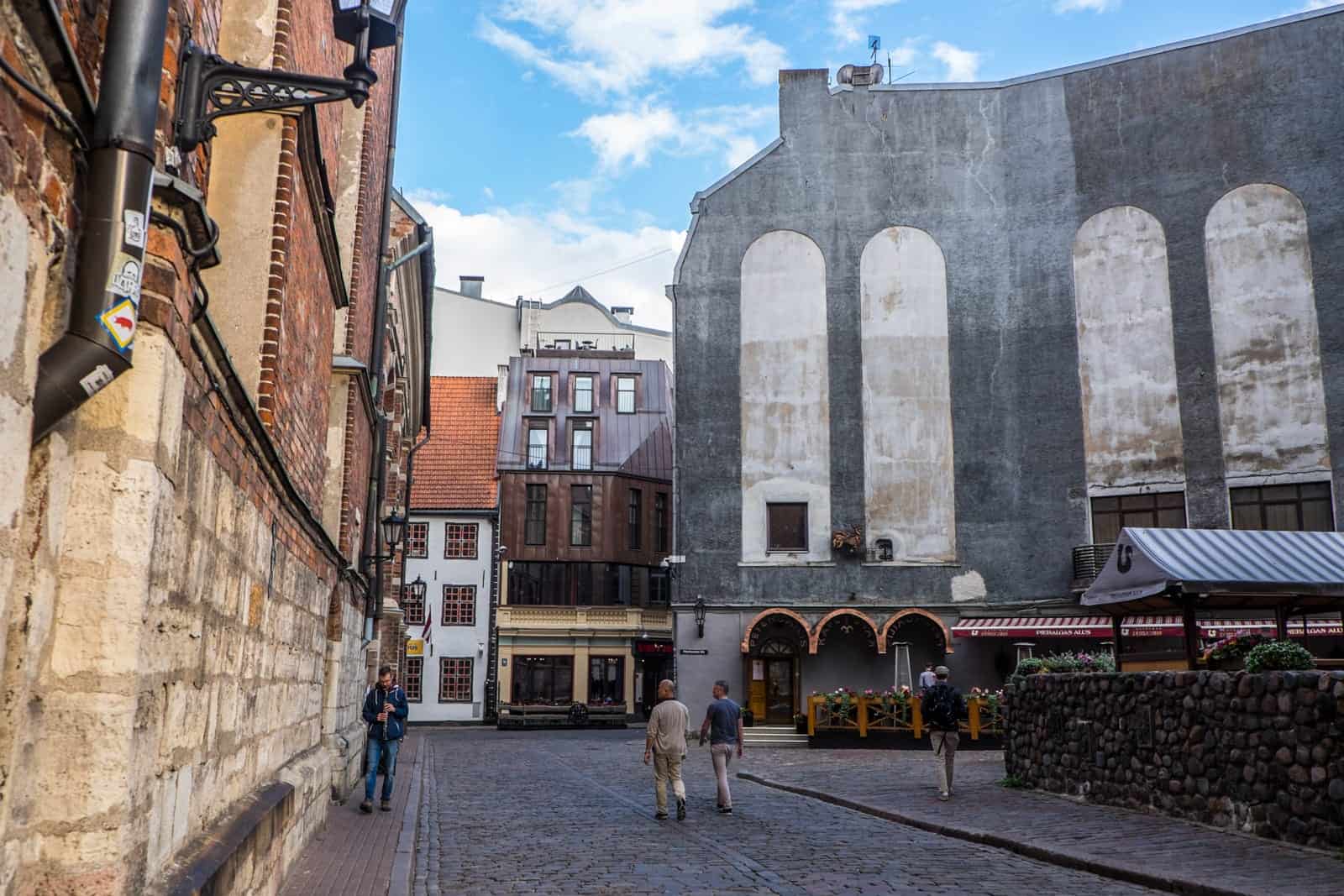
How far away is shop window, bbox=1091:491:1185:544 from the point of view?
31.1m

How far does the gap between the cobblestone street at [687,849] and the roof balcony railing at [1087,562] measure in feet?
39.3

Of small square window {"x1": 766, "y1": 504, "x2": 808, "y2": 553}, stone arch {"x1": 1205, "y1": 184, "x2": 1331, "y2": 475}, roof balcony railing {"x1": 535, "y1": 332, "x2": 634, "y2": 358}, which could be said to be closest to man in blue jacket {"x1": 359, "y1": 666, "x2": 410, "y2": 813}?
small square window {"x1": 766, "y1": 504, "x2": 808, "y2": 553}

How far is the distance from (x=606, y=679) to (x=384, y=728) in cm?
3427

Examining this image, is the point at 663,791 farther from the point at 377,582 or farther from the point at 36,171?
the point at 36,171

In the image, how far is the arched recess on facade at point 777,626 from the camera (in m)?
32.5

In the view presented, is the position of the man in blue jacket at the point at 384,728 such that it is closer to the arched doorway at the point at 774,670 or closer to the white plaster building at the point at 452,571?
the arched doorway at the point at 774,670

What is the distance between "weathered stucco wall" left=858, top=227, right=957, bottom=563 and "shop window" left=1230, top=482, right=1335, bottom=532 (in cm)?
704

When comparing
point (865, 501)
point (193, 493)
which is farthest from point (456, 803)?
point (865, 501)

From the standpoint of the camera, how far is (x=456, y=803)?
671 inches

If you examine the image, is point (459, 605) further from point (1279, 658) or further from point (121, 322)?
point (121, 322)

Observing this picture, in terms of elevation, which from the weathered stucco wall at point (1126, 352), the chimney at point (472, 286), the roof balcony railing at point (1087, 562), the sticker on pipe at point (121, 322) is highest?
the chimney at point (472, 286)

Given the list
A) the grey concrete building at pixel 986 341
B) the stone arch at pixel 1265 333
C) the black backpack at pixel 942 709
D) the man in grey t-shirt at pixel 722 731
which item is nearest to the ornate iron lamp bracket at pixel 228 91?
the man in grey t-shirt at pixel 722 731

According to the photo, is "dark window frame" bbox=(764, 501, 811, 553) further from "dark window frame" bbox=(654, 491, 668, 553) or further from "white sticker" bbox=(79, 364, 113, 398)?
"white sticker" bbox=(79, 364, 113, 398)

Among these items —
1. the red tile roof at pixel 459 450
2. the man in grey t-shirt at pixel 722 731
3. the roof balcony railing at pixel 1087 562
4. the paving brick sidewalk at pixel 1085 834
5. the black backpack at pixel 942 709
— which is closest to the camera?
the paving brick sidewalk at pixel 1085 834
